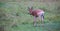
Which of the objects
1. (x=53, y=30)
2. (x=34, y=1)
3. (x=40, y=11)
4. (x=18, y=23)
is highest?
(x=34, y=1)

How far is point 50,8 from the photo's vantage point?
160 cm

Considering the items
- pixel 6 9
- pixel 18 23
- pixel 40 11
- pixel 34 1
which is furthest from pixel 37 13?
pixel 6 9

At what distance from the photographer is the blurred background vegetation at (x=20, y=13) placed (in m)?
1.54

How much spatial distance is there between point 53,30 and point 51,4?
1.04 ft

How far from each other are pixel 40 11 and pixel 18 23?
0.98 ft

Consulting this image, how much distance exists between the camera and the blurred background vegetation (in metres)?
1.54

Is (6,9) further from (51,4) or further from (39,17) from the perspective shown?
(51,4)

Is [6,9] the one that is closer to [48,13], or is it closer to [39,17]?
[39,17]

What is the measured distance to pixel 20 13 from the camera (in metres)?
1.56

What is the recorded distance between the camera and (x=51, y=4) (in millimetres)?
1608

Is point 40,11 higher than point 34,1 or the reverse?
the reverse

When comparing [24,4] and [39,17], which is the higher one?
[24,4]

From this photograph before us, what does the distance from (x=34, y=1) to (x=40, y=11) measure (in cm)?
14

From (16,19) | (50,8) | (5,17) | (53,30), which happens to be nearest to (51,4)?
(50,8)
